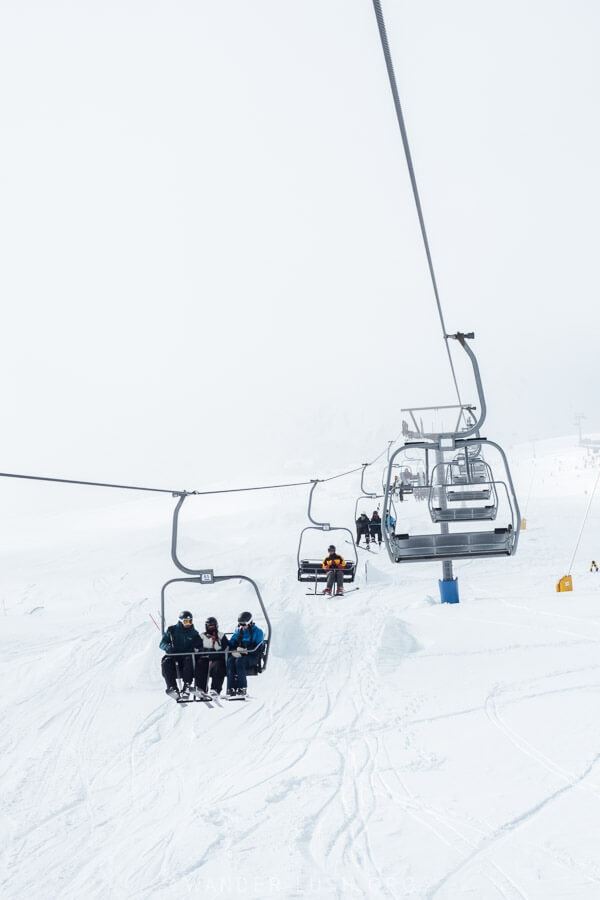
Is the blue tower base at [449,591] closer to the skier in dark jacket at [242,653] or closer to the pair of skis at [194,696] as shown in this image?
the skier in dark jacket at [242,653]

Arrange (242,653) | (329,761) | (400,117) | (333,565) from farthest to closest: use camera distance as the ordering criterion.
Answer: (333,565)
(329,761)
(242,653)
(400,117)

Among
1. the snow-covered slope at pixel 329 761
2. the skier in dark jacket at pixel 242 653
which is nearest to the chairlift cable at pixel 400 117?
the skier in dark jacket at pixel 242 653

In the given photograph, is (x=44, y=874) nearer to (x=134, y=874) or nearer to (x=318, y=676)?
(x=134, y=874)

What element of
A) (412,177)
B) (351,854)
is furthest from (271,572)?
(412,177)

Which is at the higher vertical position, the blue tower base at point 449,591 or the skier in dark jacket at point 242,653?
the skier in dark jacket at point 242,653

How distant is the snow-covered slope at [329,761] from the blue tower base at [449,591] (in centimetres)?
42

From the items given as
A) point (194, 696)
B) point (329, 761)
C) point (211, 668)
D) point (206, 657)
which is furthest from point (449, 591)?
point (194, 696)

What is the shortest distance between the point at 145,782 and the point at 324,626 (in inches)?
413

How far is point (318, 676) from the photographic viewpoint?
15719 millimetres

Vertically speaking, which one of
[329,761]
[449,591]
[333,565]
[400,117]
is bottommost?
[329,761]

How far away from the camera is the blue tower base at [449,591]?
22.6 metres

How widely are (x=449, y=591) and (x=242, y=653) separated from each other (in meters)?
14.3

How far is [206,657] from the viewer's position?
9.82m

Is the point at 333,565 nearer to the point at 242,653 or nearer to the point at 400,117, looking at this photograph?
the point at 242,653
